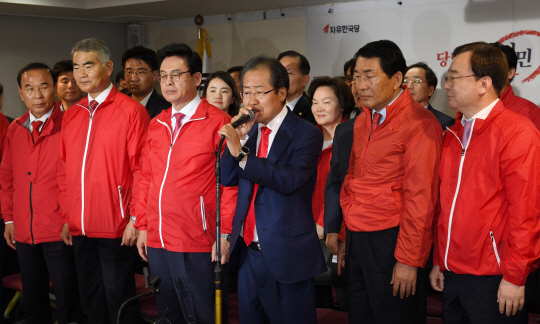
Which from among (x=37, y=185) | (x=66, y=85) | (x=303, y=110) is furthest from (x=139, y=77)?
(x=303, y=110)

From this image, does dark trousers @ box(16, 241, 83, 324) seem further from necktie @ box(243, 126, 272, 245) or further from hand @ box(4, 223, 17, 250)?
necktie @ box(243, 126, 272, 245)

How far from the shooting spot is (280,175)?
2.06 meters

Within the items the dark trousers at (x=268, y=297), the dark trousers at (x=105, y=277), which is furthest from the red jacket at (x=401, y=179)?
the dark trousers at (x=105, y=277)

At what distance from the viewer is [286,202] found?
2.16m

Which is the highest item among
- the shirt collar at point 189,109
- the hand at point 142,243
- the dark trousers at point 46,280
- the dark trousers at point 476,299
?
the shirt collar at point 189,109

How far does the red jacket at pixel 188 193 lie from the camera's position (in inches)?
95.0

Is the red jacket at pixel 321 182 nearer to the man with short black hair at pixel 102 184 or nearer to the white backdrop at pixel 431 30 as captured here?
the man with short black hair at pixel 102 184

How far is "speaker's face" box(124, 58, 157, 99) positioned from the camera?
3834mm

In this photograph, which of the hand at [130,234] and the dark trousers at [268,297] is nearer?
the dark trousers at [268,297]

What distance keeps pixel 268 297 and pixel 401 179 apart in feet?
2.42

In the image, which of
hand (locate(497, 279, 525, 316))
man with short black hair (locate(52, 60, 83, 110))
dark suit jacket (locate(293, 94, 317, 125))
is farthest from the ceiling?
hand (locate(497, 279, 525, 316))

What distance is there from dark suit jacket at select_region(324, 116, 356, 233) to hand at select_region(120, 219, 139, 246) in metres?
1.00

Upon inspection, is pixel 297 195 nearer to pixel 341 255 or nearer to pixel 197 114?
pixel 341 255

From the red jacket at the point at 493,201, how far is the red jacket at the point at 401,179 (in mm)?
69
